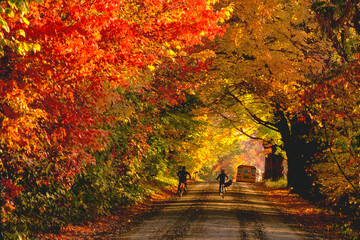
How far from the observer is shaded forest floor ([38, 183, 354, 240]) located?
12.9 m

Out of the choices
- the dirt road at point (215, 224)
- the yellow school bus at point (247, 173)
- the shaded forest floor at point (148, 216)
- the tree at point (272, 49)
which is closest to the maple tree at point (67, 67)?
the shaded forest floor at point (148, 216)

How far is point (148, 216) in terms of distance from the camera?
1700 centimetres

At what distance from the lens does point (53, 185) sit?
36.5 feet

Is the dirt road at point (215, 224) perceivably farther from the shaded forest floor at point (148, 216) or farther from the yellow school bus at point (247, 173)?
the yellow school bus at point (247, 173)

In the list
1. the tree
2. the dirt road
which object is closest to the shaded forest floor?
the dirt road

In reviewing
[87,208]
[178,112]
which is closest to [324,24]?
[87,208]

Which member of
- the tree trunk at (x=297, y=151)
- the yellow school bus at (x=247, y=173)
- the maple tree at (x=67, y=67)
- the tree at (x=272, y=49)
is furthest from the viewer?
the yellow school bus at (x=247, y=173)

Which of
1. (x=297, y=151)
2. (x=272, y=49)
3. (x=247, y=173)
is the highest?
(x=272, y=49)

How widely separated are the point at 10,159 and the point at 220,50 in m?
12.3

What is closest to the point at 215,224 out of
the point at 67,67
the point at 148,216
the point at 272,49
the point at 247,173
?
the point at 148,216

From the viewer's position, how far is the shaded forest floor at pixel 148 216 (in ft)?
42.2

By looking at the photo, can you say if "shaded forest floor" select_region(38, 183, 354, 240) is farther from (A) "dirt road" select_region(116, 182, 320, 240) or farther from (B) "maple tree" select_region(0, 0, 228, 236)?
(B) "maple tree" select_region(0, 0, 228, 236)

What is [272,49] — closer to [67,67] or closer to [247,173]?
[67,67]

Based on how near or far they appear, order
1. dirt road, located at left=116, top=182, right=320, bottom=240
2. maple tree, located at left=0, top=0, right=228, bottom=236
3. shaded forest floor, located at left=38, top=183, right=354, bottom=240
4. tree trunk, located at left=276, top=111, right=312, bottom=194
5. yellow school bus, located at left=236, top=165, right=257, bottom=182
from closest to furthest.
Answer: maple tree, located at left=0, top=0, right=228, bottom=236 < dirt road, located at left=116, top=182, right=320, bottom=240 < shaded forest floor, located at left=38, top=183, right=354, bottom=240 < tree trunk, located at left=276, top=111, right=312, bottom=194 < yellow school bus, located at left=236, top=165, right=257, bottom=182
